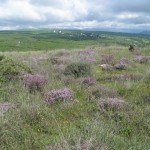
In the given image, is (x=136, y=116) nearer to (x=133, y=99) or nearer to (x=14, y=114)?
(x=133, y=99)

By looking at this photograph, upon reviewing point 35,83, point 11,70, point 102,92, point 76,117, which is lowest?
point 76,117

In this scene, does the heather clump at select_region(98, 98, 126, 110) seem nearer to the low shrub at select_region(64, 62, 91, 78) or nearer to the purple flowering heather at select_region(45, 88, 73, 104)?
the purple flowering heather at select_region(45, 88, 73, 104)

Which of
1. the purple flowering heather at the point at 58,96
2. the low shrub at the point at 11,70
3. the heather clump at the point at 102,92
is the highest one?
the low shrub at the point at 11,70

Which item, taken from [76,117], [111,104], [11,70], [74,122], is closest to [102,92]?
[111,104]

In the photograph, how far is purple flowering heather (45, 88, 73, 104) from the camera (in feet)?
34.9

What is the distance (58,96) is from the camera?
10.9m

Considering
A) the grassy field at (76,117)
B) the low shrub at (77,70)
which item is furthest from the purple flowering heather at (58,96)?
the low shrub at (77,70)

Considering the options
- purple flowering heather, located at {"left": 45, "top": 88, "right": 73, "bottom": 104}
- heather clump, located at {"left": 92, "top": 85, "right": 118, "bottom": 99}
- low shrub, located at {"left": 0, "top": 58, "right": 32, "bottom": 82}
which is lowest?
heather clump, located at {"left": 92, "top": 85, "right": 118, "bottom": 99}

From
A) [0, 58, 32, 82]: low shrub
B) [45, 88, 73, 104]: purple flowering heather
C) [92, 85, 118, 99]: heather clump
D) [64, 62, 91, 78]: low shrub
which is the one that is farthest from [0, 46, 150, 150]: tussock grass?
[64, 62, 91, 78]: low shrub

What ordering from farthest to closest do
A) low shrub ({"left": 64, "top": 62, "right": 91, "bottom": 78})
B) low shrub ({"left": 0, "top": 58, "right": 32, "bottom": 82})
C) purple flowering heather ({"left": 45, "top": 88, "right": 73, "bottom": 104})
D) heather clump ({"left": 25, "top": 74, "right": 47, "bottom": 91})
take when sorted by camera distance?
low shrub ({"left": 64, "top": 62, "right": 91, "bottom": 78}), low shrub ({"left": 0, "top": 58, "right": 32, "bottom": 82}), heather clump ({"left": 25, "top": 74, "right": 47, "bottom": 91}), purple flowering heather ({"left": 45, "top": 88, "right": 73, "bottom": 104})

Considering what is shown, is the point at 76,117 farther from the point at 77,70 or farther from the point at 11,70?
the point at 77,70

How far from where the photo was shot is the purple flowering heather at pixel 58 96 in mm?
10641

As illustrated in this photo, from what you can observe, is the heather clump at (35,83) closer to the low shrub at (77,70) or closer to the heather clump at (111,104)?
the heather clump at (111,104)

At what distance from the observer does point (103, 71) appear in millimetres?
19156
